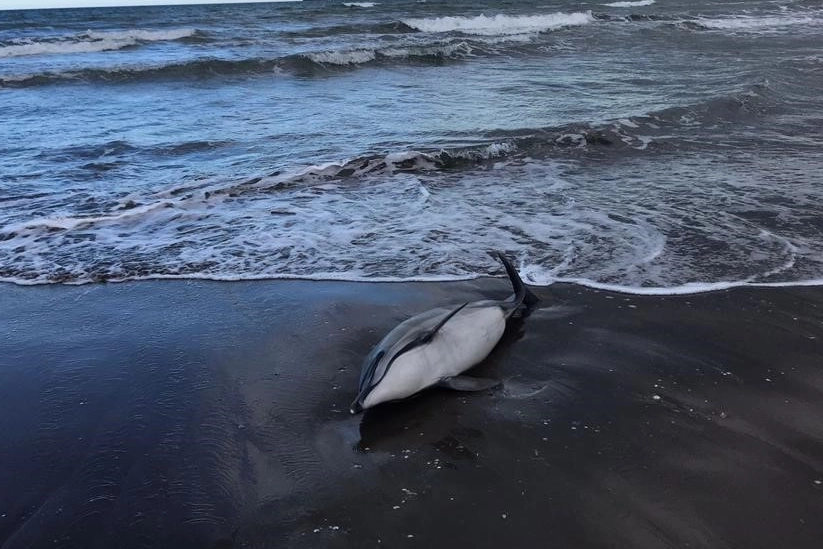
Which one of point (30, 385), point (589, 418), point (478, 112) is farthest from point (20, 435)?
point (478, 112)

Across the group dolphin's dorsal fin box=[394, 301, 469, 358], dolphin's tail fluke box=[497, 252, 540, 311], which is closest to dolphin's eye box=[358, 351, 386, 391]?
dolphin's dorsal fin box=[394, 301, 469, 358]

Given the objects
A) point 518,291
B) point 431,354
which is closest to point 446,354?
point 431,354

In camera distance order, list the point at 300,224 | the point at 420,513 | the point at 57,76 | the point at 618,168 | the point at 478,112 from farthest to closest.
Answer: the point at 57,76, the point at 478,112, the point at 618,168, the point at 300,224, the point at 420,513

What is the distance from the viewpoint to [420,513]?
8.45 ft

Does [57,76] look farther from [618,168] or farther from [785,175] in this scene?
[785,175]

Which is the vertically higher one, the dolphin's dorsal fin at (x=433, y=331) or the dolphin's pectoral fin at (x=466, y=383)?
the dolphin's dorsal fin at (x=433, y=331)

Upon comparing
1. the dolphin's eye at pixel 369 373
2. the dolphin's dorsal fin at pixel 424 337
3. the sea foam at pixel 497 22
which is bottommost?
the dolphin's eye at pixel 369 373

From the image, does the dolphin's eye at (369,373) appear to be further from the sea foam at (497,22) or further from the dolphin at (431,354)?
the sea foam at (497,22)

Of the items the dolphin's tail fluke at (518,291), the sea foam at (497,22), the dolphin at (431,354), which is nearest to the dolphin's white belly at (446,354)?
the dolphin at (431,354)

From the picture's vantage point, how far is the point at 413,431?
121 inches

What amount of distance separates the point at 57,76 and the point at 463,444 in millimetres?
18356

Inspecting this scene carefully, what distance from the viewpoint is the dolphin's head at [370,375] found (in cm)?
316

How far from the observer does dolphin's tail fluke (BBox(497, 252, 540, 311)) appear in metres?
4.02

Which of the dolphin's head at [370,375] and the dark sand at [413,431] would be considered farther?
the dolphin's head at [370,375]
